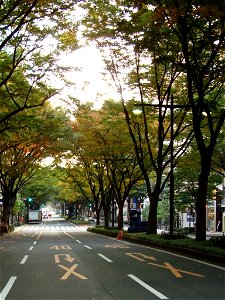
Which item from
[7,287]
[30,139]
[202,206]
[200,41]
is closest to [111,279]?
[7,287]

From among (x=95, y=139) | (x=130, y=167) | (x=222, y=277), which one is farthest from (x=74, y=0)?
(x=130, y=167)

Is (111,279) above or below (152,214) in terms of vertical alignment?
below

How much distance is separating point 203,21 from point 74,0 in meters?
4.13

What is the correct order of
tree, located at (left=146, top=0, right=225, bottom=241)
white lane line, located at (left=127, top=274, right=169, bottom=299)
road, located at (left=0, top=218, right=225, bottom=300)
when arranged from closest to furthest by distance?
1. white lane line, located at (left=127, top=274, right=169, bottom=299)
2. road, located at (left=0, top=218, right=225, bottom=300)
3. tree, located at (left=146, top=0, right=225, bottom=241)

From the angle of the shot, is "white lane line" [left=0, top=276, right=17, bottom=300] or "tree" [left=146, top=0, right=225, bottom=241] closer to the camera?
"white lane line" [left=0, top=276, right=17, bottom=300]

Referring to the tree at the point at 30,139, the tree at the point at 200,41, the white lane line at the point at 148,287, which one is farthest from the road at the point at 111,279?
the tree at the point at 30,139

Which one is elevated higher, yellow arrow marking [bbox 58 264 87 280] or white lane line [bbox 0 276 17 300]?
white lane line [bbox 0 276 17 300]

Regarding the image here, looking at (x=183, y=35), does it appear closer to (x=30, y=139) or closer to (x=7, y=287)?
(x=7, y=287)

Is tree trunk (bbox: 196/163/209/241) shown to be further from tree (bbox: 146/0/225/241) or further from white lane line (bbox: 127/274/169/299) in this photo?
white lane line (bbox: 127/274/169/299)

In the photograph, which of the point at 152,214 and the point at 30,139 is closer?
the point at 152,214

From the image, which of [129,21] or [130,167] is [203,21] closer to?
[129,21]

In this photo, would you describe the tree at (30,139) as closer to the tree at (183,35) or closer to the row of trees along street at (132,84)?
the row of trees along street at (132,84)

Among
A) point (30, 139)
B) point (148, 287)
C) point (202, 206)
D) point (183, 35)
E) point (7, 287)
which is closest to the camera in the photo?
point (148, 287)

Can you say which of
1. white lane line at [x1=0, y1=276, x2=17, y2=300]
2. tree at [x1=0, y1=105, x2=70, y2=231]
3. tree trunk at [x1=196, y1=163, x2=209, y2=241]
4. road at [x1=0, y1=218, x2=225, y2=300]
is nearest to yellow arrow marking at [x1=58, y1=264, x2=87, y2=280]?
road at [x1=0, y1=218, x2=225, y2=300]
